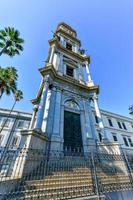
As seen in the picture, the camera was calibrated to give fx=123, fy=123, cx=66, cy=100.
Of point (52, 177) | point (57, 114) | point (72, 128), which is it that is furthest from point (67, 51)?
point (52, 177)

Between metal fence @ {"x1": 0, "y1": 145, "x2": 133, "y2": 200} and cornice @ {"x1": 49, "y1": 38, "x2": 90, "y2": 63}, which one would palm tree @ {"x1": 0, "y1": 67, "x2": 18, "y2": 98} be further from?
metal fence @ {"x1": 0, "y1": 145, "x2": 133, "y2": 200}

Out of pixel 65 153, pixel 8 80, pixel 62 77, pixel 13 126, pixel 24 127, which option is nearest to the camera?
pixel 65 153

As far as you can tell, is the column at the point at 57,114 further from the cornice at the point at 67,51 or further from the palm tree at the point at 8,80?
the palm tree at the point at 8,80

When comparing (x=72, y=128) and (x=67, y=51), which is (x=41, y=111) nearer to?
(x=72, y=128)

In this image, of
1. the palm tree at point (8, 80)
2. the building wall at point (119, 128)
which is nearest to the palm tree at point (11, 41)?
the palm tree at point (8, 80)

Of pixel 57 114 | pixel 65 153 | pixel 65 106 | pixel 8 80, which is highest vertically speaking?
pixel 8 80

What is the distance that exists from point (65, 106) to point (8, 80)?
458 inches

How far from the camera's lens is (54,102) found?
12.7 m

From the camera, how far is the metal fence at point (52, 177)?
4.85m

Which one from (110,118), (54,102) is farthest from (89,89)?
(110,118)

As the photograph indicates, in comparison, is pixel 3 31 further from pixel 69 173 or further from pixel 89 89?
pixel 69 173

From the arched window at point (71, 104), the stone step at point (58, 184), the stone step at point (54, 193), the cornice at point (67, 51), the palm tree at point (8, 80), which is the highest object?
the cornice at point (67, 51)

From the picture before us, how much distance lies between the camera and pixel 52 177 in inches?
240

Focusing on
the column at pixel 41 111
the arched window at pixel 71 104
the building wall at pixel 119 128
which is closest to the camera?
the column at pixel 41 111
